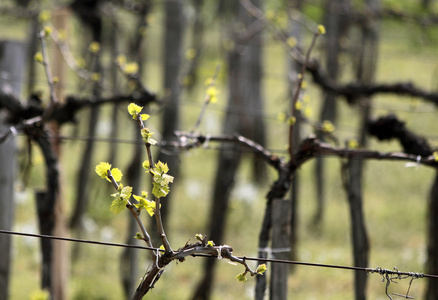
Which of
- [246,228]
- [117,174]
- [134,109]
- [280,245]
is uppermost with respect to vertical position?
[246,228]

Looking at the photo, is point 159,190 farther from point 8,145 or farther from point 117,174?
point 8,145

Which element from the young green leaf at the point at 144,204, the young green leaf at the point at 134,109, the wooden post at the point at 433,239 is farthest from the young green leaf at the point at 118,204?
the wooden post at the point at 433,239

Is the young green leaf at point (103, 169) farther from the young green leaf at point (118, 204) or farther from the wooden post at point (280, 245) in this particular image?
the wooden post at point (280, 245)

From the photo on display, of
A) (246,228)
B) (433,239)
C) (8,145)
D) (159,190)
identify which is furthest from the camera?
(246,228)

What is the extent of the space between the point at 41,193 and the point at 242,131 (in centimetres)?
423

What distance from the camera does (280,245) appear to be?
3016mm

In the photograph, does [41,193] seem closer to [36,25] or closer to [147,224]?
[147,224]

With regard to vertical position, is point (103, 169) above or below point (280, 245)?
above

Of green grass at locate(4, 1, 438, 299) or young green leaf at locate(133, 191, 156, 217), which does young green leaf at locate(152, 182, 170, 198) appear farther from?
green grass at locate(4, 1, 438, 299)

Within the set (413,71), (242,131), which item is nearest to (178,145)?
(242,131)

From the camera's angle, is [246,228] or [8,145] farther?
[246,228]

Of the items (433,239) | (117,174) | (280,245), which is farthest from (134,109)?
(433,239)

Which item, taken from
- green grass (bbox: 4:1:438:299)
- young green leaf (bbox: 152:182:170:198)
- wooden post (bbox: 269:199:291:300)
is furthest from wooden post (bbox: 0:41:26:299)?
young green leaf (bbox: 152:182:170:198)

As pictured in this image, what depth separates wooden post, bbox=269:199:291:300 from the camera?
2.98 meters
